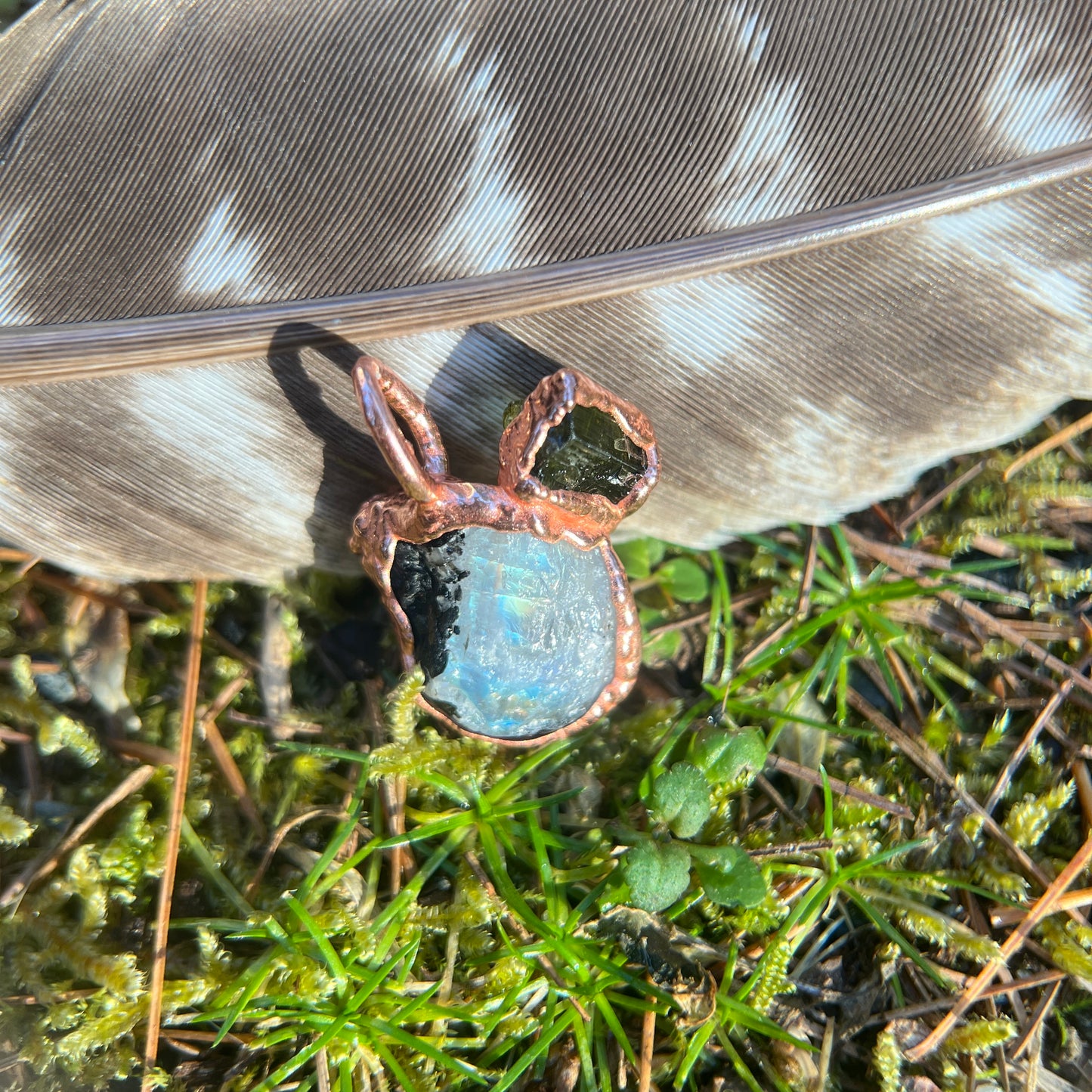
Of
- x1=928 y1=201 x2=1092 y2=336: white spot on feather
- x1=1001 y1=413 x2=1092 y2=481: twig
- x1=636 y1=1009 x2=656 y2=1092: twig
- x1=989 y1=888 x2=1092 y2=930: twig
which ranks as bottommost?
x1=636 y1=1009 x2=656 y2=1092: twig

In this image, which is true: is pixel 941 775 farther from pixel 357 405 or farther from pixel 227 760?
pixel 227 760

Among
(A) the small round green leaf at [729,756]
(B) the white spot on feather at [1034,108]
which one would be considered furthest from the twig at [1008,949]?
(B) the white spot on feather at [1034,108]

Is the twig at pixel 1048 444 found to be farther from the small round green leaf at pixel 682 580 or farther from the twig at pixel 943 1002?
the twig at pixel 943 1002

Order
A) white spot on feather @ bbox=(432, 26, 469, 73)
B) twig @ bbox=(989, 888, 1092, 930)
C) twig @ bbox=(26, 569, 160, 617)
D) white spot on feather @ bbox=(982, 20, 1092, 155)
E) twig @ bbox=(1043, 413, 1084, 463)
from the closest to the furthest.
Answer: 1. white spot on feather @ bbox=(982, 20, 1092, 155)
2. white spot on feather @ bbox=(432, 26, 469, 73)
3. twig @ bbox=(989, 888, 1092, 930)
4. twig @ bbox=(26, 569, 160, 617)
5. twig @ bbox=(1043, 413, 1084, 463)

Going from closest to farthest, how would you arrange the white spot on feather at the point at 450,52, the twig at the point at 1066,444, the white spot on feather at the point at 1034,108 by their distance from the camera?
the white spot on feather at the point at 1034,108, the white spot on feather at the point at 450,52, the twig at the point at 1066,444

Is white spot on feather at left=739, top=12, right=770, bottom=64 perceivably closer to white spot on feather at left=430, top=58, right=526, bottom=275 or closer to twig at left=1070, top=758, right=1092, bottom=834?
white spot on feather at left=430, top=58, right=526, bottom=275

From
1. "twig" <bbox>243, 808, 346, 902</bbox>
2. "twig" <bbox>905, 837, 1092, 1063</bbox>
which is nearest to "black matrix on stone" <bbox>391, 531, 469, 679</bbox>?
"twig" <bbox>243, 808, 346, 902</bbox>
